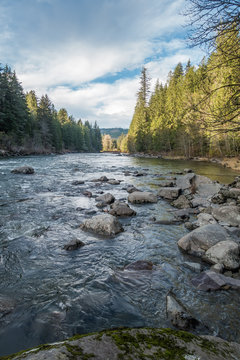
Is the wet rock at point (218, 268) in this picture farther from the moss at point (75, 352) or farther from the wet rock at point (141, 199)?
the wet rock at point (141, 199)

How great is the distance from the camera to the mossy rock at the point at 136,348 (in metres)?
1.12

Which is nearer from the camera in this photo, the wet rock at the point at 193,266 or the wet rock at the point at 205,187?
the wet rock at the point at 193,266

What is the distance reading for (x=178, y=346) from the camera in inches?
53.1

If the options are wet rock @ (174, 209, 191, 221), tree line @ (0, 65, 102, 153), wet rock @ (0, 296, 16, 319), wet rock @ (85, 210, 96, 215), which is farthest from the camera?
tree line @ (0, 65, 102, 153)

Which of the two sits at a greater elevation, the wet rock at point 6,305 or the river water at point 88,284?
the wet rock at point 6,305

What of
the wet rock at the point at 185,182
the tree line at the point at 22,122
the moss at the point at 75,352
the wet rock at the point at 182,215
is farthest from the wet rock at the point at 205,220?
the tree line at the point at 22,122

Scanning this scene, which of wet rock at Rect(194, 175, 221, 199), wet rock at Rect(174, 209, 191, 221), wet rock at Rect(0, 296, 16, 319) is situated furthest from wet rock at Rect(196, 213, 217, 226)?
wet rock at Rect(0, 296, 16, 319)

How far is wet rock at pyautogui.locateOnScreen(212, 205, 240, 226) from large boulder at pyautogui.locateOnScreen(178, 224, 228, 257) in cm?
157

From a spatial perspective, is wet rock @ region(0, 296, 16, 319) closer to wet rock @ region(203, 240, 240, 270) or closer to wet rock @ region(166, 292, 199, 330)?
wet rock @ region(166, 292, 199, 330)

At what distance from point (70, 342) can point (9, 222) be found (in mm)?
5714

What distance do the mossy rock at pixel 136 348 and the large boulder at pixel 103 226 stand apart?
4.02 m

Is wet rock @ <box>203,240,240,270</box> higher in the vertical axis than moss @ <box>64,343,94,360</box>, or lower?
lower

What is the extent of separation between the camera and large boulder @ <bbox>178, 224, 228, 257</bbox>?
4555 millimetres

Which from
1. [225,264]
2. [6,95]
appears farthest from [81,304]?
[6,95]
